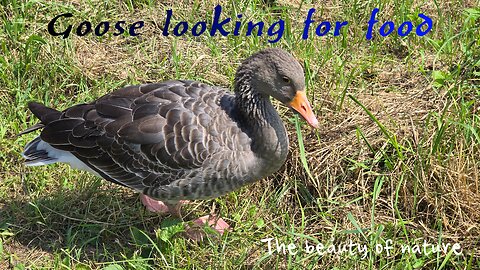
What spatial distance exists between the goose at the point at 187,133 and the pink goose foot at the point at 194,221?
0.04 m

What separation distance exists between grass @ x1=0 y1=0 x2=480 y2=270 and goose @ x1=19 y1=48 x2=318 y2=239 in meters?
0.30

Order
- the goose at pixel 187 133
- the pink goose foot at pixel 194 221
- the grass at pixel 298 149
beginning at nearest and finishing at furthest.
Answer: the goose at pixel 187 133
the grass at pixel 298 149
the pink goose foot at pixel 194 221

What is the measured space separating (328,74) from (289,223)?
144 centimetres

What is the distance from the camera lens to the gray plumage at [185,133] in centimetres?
456

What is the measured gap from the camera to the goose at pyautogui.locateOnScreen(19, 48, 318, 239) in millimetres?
4559

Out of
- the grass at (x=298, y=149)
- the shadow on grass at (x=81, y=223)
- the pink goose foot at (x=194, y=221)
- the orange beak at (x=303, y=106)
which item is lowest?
the shadow on grass at (x=81, y=223)

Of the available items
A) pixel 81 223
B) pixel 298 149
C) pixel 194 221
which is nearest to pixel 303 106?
pixel 298 149

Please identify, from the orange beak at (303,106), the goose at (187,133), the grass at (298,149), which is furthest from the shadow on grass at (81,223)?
the orange beak at (303,106)

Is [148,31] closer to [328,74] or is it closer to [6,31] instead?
[6,31]

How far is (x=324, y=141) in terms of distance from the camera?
208 inches

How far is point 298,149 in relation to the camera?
5211mm

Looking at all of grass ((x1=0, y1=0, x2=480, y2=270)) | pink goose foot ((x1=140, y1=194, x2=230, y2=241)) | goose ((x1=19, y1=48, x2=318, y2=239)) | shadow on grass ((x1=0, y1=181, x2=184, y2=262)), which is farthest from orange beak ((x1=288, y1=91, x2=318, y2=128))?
shadow on grass ((x1=0, y1=181, x2=184, y2=262))

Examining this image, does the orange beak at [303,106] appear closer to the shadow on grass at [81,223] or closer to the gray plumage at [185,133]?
the gray plumage at [185,133]

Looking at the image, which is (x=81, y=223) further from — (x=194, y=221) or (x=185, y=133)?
(x=185, y=133)
